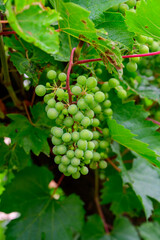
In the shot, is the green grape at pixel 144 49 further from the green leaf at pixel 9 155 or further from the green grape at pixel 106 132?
the green leaf at pixel 9 155

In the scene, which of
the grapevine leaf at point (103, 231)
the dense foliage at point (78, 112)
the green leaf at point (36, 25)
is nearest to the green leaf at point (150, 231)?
the dense foliage at point (78, 112)

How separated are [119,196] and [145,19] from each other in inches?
36.4

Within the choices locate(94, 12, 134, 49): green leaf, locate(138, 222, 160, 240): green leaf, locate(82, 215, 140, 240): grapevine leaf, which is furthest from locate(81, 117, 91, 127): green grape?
locate(138, 222, 160, 240): green leaf

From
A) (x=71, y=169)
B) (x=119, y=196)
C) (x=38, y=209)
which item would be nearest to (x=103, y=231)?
(x=119, y=196)

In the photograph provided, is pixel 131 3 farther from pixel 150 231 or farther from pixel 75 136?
pixel 150 231

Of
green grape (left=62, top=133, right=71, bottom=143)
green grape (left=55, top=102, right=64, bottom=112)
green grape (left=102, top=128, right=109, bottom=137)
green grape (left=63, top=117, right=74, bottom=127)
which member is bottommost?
green grape (left=102, top=128, right=109, bottom=137)

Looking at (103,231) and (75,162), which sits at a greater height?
(75,162)

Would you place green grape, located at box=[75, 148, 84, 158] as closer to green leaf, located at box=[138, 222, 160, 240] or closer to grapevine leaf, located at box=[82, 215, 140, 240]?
grapevine leaf, located at box=[82, 215, 140, 240]

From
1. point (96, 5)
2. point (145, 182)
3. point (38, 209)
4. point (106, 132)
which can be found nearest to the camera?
point (96, 5)

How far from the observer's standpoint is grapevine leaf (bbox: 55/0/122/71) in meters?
0.57

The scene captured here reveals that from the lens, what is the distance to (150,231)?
1.66 metres

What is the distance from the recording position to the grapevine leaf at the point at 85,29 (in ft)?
1.86

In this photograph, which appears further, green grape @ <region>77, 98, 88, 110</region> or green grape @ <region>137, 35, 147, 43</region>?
green grape @ <region>137, 35, 147, 43</region>

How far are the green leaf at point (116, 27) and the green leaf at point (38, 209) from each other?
0.84 m
